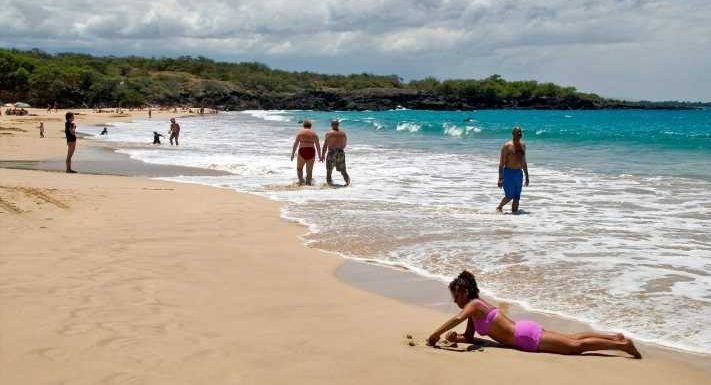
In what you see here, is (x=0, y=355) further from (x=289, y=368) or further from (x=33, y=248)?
(x=33, y=248)

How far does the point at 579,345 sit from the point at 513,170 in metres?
7.03

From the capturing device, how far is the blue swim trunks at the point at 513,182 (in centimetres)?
1112

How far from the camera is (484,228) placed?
31.1 feet

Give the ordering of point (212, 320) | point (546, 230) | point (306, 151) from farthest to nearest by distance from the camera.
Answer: point (306, 151) → point (546, 230) → point (212, 320)

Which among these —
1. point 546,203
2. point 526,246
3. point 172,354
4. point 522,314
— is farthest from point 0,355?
point 546,203

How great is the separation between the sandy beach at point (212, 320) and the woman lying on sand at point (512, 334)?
0.09 meters

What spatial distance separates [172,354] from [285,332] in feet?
2.85

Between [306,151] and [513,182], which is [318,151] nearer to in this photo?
[306,151]

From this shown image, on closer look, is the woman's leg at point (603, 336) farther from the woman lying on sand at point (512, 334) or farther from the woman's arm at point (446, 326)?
the woman's arm at point (446, 326)

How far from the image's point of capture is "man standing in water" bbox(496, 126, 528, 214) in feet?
36.4

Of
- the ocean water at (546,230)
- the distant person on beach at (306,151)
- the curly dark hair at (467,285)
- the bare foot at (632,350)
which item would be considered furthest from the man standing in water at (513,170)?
the bare foot at (632,350)

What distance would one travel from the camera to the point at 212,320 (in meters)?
5.00

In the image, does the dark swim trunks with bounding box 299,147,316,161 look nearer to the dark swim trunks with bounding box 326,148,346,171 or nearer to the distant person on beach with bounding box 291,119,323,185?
the distant person on beach with bounding box 291,119,323,185

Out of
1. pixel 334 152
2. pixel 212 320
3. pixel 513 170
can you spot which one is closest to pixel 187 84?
pixel 334 152
